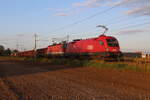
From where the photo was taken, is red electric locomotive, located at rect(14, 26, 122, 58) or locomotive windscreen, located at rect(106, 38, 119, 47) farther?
locomotive windscreen, located at rect(106, 38, 119, 47)

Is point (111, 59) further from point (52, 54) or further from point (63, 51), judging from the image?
point (52, 54)

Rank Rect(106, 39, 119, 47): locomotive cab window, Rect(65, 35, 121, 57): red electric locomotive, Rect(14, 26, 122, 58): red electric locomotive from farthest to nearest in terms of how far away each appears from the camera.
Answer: Rect(106, 39, 119, 47): locomotive cab window
Rect(14, 26, 122, 58): red electric locomotive
Rect(65, 35, 121, 57): red electric locomotive

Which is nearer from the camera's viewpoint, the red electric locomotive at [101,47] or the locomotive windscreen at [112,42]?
the red electric locomotive at [101,47]

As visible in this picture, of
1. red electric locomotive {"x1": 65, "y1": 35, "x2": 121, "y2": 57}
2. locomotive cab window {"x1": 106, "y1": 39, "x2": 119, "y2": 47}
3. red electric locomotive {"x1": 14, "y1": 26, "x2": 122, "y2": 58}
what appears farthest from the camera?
locomotive cab window {"x1": 106, "y1": 39, "x2": 119, "y2": 47}

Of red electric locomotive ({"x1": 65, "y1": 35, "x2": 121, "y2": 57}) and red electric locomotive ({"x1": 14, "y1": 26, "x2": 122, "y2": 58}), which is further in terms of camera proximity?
red electric locomotive ({"x1": 14, "y1": 26, "x2": 122, "y2": 58})

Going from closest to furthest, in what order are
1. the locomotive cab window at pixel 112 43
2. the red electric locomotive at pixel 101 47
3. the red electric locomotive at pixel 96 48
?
the red electric locomotive at pixel 101 47 < the red electric locomotive at pixel 96 48 < the locomotive cab window at pixel 112 43

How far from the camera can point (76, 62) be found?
30.8m

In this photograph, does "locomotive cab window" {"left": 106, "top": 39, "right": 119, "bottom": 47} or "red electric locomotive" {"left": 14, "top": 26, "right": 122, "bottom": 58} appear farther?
"locomotive cab window" {"left": 106, "top": 39, "right": 119, "bottom": 47}

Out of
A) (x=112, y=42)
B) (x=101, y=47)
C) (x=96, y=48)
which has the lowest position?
(x=96, y=48)

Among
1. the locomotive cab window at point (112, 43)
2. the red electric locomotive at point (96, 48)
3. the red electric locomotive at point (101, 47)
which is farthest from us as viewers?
the locomotive cab window at point (112, 43)

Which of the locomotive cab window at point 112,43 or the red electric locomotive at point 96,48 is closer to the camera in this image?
the red electric locomotive at point 96,48

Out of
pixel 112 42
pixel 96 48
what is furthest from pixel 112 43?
pixel 96 48

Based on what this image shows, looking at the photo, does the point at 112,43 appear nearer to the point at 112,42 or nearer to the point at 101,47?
the point at 112,42

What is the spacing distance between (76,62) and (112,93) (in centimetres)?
2027
